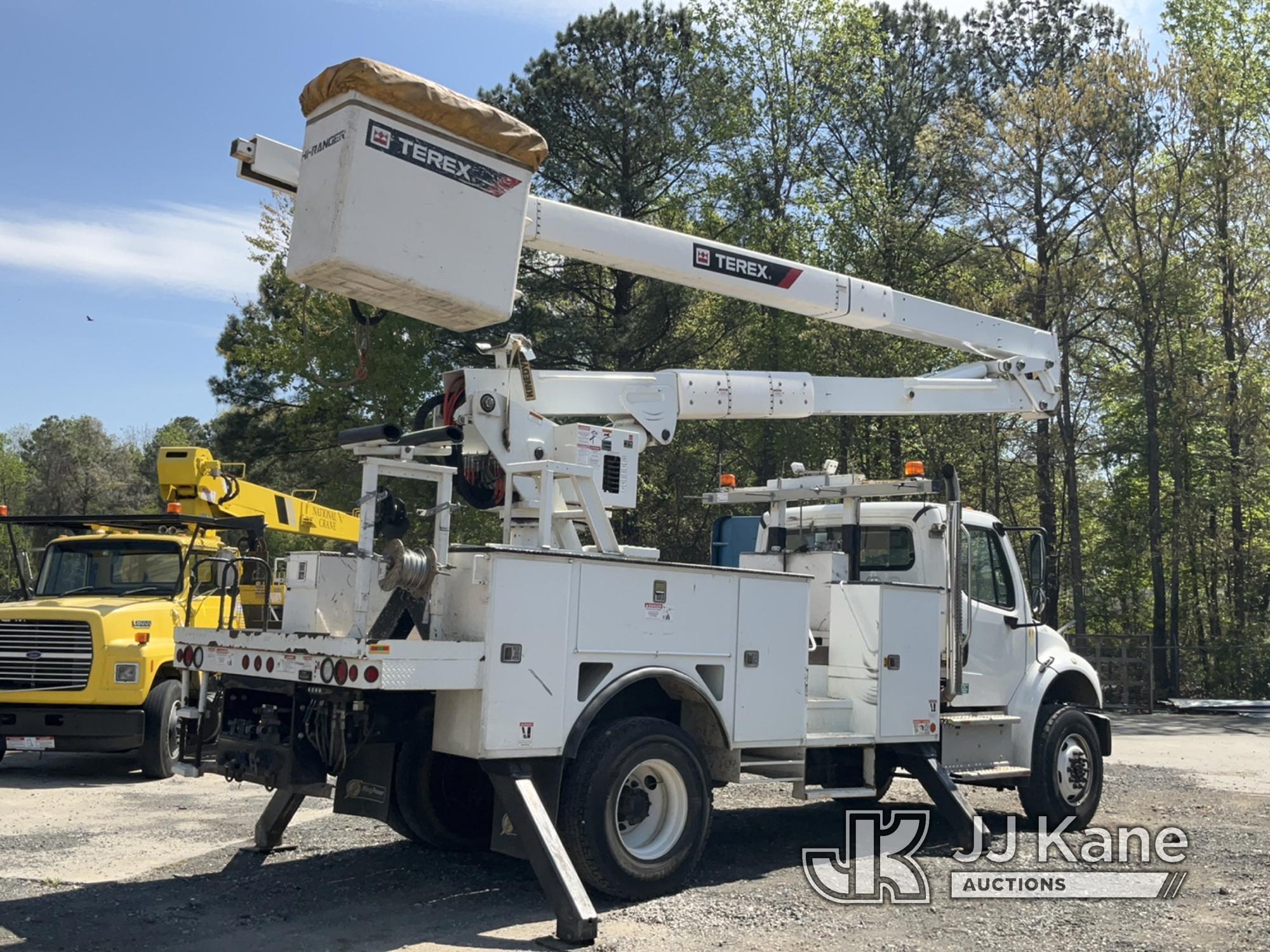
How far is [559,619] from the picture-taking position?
265 inches

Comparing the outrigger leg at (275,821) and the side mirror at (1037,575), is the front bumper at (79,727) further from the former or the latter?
the side mirror at (1037,575)

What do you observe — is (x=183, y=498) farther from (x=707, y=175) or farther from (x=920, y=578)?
(x=707, y=175)

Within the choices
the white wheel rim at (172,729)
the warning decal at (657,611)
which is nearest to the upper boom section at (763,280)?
the warning decal at (657,611)

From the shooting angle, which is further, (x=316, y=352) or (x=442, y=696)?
(x=316, y=352)

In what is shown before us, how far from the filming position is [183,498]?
1322cm

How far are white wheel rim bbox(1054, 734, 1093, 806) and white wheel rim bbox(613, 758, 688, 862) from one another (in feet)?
13.9

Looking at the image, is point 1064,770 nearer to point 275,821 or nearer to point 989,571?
point 989,571

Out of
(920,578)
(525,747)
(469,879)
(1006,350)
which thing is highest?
(1006,350)

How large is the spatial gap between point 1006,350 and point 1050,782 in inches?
163

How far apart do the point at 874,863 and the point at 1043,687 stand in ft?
8.49

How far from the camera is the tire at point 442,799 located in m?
7.88

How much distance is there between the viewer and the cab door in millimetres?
9805

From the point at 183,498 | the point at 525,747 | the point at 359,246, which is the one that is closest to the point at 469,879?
the point at 525,747

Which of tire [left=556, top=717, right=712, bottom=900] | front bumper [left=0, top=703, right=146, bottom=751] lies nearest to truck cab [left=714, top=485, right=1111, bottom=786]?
tire [left=556, top=717, right=712, bottom=900]
